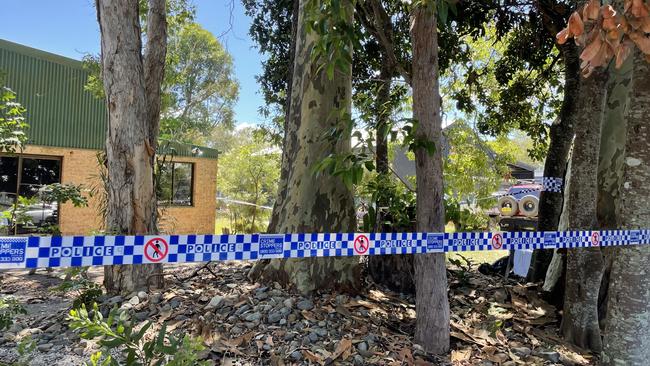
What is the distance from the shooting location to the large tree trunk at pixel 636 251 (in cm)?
351

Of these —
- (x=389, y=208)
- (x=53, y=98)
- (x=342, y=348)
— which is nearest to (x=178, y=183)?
(x=53, y=98)

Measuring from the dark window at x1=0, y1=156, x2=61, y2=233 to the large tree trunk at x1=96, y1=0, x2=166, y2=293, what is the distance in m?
8.83

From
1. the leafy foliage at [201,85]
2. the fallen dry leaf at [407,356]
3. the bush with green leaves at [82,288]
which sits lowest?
the fallen dry leaf at [407,356]

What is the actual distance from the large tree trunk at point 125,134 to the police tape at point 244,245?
5.83 feet

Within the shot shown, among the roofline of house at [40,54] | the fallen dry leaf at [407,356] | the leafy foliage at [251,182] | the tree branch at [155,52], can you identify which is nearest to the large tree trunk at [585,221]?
the fallen dry leaf at [407,356]

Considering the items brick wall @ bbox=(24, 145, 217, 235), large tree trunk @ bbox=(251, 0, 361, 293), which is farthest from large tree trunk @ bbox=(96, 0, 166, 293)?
brick wall @ bbox=(24, 145, 217, 235)

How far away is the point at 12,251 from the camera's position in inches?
111

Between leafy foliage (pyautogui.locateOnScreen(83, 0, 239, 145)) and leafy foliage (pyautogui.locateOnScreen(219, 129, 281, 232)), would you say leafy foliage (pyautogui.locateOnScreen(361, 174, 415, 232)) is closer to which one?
leafy foliage (pyautogui.locateOnScreen(219, 129, 281, 232))

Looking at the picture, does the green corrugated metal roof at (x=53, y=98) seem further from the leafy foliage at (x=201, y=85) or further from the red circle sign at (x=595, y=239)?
the red circle sign at (x=595, y=239)

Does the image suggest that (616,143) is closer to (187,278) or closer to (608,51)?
(608,51)

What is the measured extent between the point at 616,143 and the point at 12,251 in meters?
6.16

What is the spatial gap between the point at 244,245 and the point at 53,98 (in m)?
12.3

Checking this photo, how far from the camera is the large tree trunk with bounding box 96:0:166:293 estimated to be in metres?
4.91

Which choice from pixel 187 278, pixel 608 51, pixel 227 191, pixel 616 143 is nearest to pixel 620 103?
pixel 616 143
